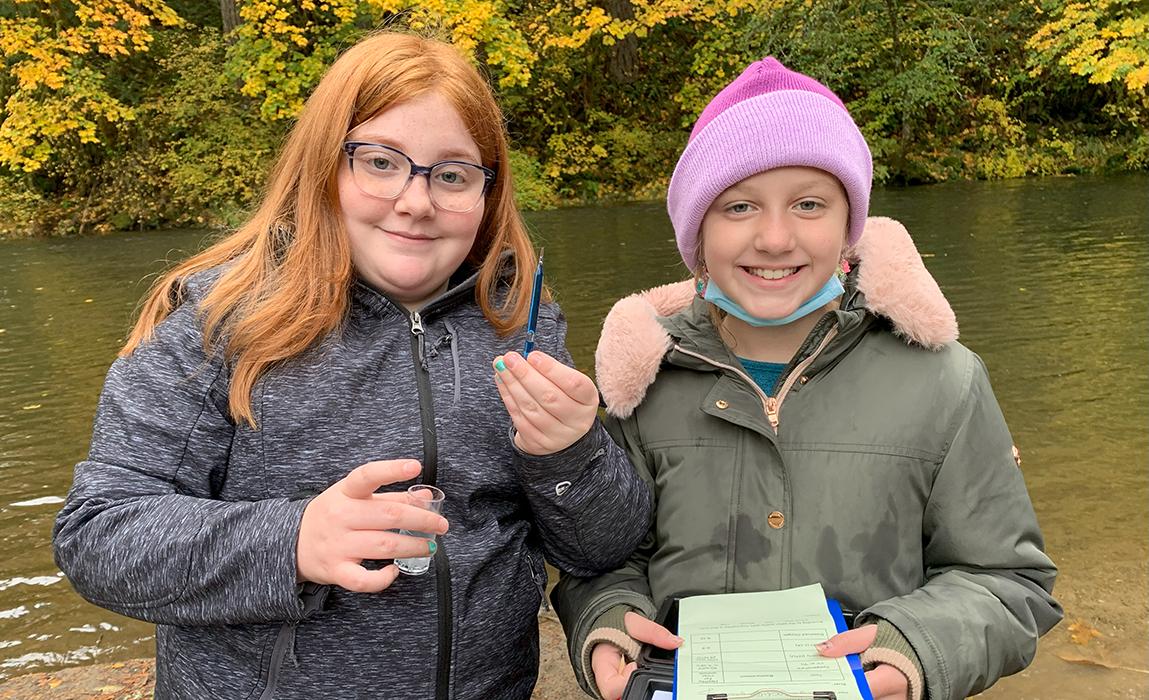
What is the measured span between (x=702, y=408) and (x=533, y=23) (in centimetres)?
1622

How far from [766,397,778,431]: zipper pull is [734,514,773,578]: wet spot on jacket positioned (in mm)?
196

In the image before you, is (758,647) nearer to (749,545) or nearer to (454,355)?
(749,545)

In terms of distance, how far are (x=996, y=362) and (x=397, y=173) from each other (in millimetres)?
5626

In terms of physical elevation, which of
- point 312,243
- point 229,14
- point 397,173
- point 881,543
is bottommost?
point 881,543

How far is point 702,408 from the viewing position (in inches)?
75.5

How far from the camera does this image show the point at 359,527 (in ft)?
4.96

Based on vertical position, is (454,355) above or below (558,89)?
below

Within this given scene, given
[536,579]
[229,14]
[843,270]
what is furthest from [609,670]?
[229,14]

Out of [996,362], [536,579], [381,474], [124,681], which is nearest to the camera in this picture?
[381,474]

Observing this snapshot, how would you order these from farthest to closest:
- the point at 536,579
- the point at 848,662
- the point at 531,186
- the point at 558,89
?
the point at 558,89 → the point at 531,186 → the point at 536,579 → the point at 848,662

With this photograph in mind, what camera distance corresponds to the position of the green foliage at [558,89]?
1497cm

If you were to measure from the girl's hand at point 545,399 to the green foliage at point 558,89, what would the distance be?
40.7ft

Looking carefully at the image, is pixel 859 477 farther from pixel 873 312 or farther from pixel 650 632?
pixel 650 632

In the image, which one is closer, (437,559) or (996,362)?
(437,559)
